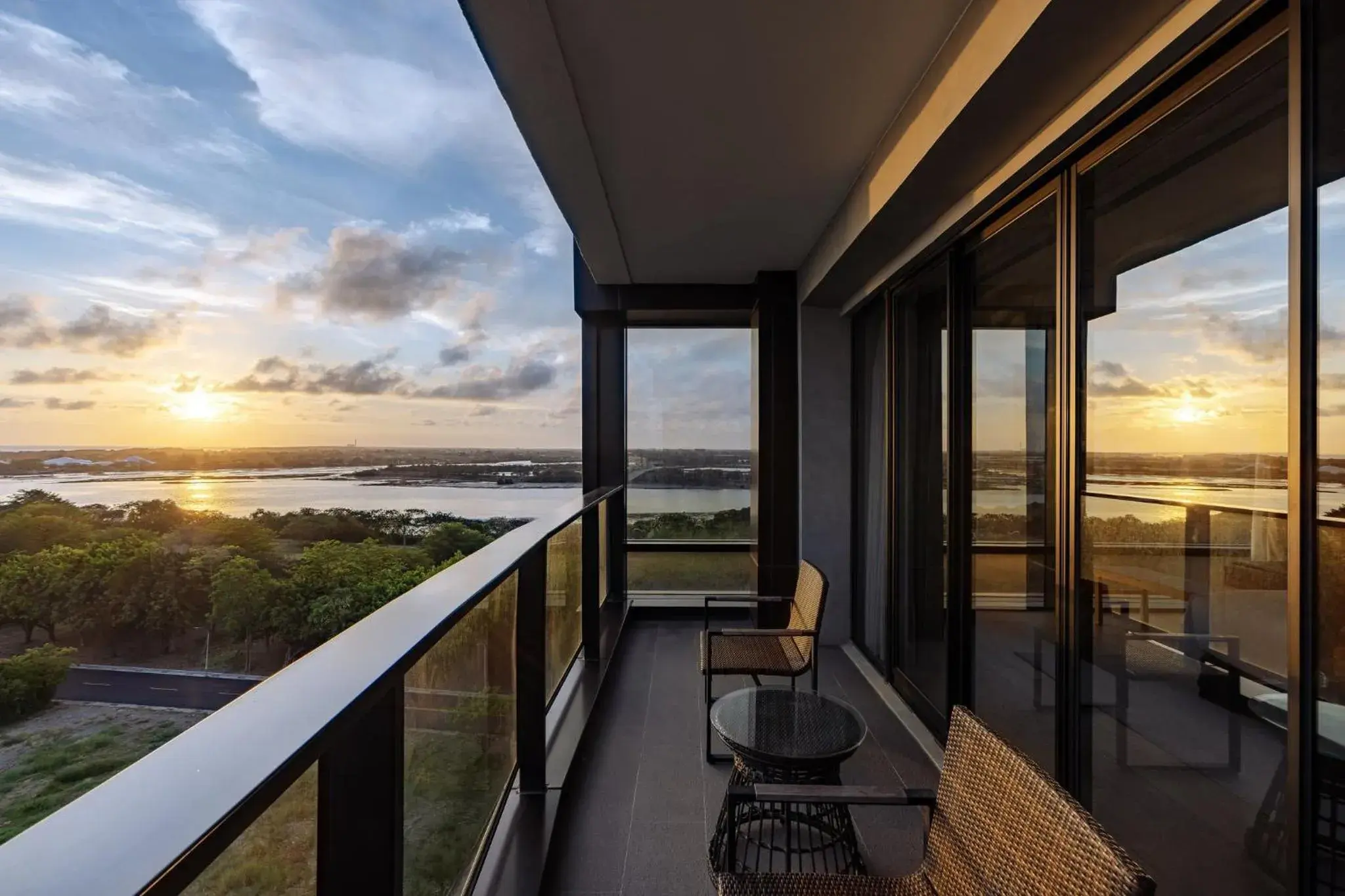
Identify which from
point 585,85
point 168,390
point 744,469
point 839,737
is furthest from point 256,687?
point 168,390

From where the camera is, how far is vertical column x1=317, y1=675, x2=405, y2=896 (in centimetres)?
91

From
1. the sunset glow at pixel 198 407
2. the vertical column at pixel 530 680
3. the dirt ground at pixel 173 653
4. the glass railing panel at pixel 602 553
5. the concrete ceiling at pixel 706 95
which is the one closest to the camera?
the concrete ceiling at pixel 706 95

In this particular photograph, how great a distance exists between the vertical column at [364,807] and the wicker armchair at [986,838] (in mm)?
771

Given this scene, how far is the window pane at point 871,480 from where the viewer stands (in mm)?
3799

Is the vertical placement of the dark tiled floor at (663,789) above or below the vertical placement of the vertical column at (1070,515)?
below

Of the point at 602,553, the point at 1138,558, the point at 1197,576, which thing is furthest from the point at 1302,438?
the point at 602,553

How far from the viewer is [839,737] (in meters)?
2.06

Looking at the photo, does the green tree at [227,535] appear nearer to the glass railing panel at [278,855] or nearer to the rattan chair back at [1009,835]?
the glass railing panel at [278,855]

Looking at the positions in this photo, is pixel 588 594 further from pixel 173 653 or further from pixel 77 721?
pixel 173 653

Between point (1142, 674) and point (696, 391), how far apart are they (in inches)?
156

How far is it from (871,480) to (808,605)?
54.2 inches

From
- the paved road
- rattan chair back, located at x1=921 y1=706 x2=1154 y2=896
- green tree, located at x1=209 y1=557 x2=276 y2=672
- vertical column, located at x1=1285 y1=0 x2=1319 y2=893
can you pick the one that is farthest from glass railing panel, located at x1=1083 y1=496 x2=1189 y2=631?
green tree, located at x1=209 y1=557 x2=276 y2=672

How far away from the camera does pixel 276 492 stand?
1152cm

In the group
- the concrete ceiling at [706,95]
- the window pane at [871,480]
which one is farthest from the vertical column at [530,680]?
the window pane at [871,480]
